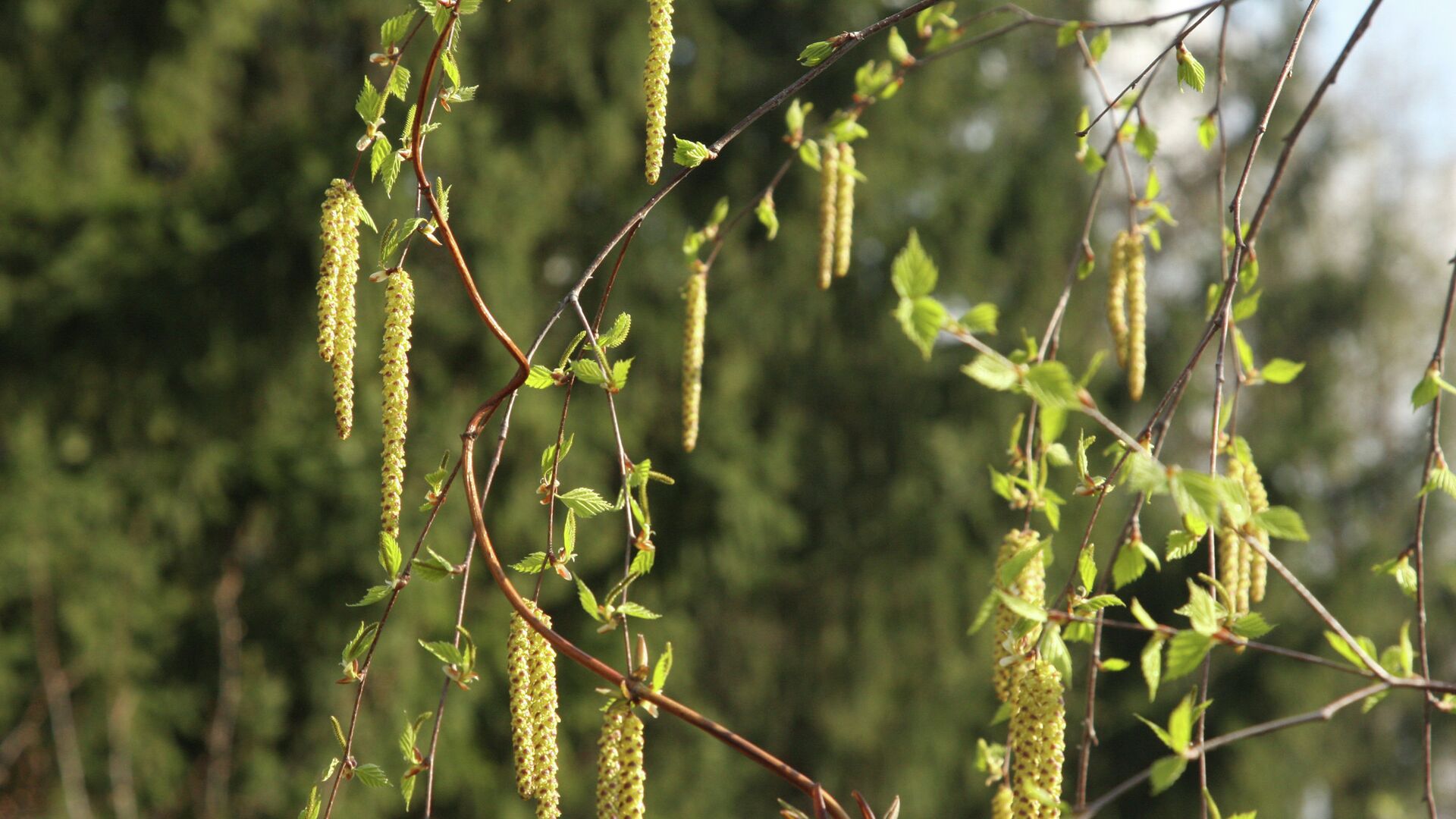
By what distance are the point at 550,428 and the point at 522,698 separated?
316cm

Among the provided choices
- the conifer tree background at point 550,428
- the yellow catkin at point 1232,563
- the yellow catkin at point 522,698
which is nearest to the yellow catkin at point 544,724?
the yellow catkin at point 522,698

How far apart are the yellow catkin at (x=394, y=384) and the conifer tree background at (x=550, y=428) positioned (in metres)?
2.71

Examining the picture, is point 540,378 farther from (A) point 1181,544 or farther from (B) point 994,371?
(A) point 1181,544

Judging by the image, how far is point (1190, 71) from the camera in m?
1.02

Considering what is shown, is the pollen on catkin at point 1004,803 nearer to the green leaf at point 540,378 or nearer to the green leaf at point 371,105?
the green leaf at point 540,378

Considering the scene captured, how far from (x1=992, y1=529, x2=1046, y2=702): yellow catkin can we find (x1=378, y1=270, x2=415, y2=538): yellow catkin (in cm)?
38

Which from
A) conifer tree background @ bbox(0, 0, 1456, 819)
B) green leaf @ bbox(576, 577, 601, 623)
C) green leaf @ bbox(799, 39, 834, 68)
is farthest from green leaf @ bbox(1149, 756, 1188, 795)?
conifer tree background @ bbox(0, 0, 1456, 819)

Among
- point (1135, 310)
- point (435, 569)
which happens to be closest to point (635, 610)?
point (435, 569)

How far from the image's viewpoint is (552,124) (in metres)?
4.09

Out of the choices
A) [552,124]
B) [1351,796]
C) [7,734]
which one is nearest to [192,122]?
[552,124]

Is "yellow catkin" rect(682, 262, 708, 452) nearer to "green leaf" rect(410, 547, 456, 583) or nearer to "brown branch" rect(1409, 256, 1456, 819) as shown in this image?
"green leaf" rect(410, 547, 456, 583)

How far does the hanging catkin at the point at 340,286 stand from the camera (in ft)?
2.55

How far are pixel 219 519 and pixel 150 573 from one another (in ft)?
0.76

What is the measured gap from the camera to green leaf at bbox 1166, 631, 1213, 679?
66 cm
